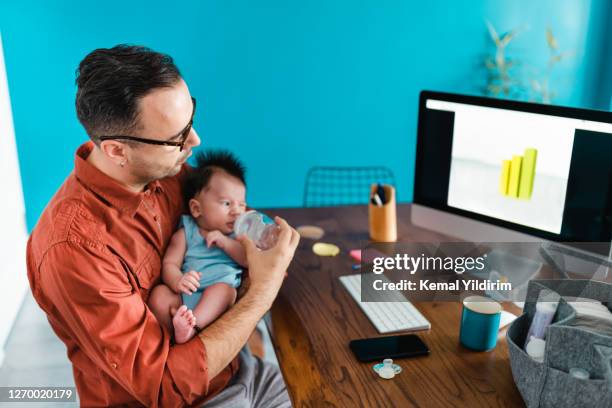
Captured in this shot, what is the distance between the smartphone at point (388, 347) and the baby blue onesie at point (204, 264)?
41cm

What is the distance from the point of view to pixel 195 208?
157 centimetres

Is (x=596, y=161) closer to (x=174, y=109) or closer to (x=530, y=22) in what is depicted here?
(x=174, y=109)

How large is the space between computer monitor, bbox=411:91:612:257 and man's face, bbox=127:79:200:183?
2.56 ft

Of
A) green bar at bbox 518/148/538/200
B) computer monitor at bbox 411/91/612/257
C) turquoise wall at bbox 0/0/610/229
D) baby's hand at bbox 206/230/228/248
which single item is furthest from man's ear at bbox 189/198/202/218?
turquoise wall at bbox 0/0/610/229

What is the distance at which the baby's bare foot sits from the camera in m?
1.19

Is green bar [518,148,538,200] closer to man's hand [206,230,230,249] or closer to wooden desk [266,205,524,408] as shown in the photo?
wooden desk [266,205,524,408]

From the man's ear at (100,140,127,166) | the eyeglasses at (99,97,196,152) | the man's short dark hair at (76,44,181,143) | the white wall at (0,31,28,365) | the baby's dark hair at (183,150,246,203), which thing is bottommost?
the white wall at (0,31,28,365)

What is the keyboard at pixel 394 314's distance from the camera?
4.14 feet

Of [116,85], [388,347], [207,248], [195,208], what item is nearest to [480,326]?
[388,347]

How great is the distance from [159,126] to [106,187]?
0.63ft

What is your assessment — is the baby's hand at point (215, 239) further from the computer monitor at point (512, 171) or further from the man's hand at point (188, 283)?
the computer monitor at point (512, 171)

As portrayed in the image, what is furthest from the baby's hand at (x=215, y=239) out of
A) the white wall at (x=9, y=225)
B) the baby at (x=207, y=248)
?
the white wall at (x=9, y=225)

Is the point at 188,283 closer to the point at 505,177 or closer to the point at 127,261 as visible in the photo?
the point at 127,261

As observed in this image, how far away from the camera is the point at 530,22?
354 cm
